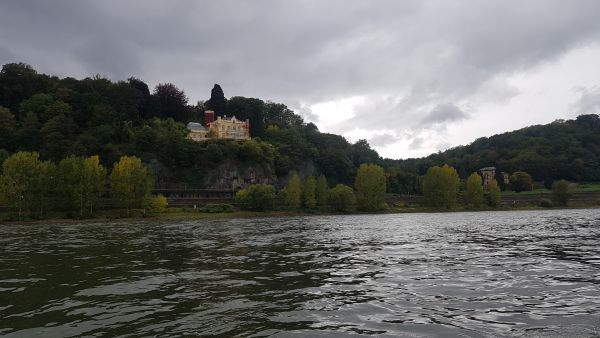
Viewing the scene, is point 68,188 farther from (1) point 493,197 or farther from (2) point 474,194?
(1) point 493,197

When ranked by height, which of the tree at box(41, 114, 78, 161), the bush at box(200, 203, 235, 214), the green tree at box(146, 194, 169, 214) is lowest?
the bush at box(200, 203, 235, 214)

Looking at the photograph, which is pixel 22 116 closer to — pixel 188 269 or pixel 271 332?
pixel 188 269

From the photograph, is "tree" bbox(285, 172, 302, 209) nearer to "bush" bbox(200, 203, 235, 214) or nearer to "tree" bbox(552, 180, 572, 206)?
"bush" bbox(200, 203, 235, 214)

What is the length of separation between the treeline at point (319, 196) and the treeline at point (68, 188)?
25.8 meters

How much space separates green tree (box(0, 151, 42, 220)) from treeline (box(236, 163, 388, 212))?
50.8 meters

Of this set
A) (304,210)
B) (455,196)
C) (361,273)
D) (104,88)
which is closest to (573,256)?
(361,273)

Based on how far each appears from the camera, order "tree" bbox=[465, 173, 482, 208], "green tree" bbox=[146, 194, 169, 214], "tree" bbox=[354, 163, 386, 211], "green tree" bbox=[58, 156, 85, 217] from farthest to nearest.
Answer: "tree" bbox=[465, 173, 482, 208] → "tree" bbox=[354, 163, 386, 211] → "green tree" bbox=[146, 194, 169, 214] → "green tree" bbox=[58, 156, 85, 217]

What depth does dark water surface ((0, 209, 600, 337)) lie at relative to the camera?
13.1 m

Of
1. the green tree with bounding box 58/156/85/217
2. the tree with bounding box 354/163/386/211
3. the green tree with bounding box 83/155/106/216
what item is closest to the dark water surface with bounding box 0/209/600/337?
the green tree with bounding box 58/156/85/217

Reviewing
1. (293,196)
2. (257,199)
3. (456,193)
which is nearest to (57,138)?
(257,199)

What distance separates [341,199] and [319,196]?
790 cm

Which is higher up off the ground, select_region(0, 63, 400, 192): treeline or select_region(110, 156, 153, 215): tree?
select_region(0, 63, 400, 192): treeline

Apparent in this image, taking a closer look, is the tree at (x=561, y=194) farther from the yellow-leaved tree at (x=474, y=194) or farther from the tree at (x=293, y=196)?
the tree at (x=293, y=196)

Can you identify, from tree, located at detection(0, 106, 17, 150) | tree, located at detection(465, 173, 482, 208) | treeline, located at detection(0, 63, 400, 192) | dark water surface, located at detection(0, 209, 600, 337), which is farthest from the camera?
tree, located at detection(465, 173, 482, 208)
